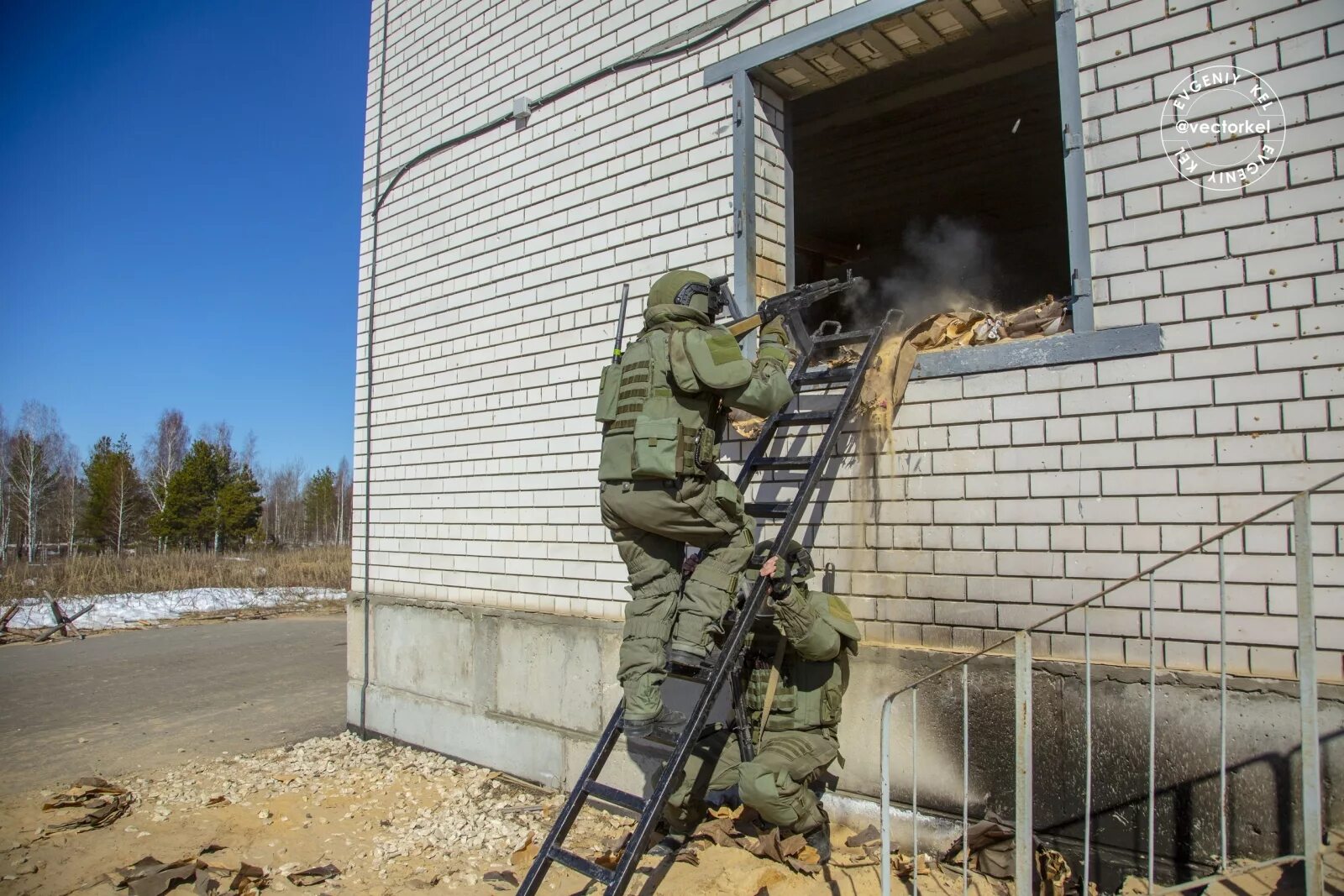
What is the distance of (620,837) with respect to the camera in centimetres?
455

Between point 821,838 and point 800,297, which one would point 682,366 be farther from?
point 821,838

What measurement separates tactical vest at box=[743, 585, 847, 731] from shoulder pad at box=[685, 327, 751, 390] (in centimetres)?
118

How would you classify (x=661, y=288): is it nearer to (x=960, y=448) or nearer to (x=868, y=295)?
(x=960, y=448)

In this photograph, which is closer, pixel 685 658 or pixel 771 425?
pixel 685 658

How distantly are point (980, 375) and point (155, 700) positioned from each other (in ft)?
30.4

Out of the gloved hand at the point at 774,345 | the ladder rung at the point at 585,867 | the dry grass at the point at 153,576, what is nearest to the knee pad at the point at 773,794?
the ladder rung at the point at 585,867

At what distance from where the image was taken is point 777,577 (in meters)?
3.49

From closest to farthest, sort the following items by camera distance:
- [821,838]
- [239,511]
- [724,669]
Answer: [724,669] < [821,838] < [239,511]

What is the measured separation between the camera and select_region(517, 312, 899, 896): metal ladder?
3121 mm

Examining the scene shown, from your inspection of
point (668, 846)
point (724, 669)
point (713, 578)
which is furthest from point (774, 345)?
point (668, 846)

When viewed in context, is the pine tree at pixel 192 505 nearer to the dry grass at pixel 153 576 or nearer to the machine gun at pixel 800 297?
the dry grass at pixel 153 576

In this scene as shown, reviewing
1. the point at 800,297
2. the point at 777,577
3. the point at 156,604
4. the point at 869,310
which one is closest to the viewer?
the point at 777,577

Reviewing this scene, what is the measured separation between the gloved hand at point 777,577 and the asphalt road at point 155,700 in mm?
5381

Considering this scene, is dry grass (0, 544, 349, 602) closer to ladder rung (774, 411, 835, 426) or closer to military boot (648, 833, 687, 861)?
military boot (648, 833, 687, 861)
